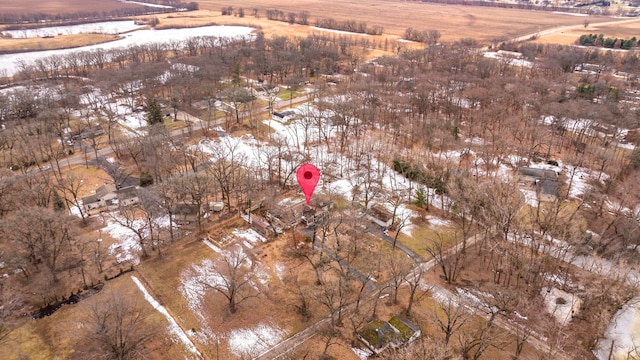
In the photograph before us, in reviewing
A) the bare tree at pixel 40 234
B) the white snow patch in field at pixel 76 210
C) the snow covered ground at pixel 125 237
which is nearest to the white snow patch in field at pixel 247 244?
the snow covered ground at pixel 125 237

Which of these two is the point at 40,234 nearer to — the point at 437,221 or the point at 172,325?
the point at 172,325

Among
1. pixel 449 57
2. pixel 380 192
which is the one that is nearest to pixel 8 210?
pixel 380 192

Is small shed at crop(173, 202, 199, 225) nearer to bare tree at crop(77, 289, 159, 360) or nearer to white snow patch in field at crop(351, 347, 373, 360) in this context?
bare tree at crop(77, 289, 159, 360)

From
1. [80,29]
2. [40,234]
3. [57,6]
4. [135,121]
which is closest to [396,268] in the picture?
[40,234]

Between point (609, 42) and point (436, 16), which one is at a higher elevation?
point (436, 16)

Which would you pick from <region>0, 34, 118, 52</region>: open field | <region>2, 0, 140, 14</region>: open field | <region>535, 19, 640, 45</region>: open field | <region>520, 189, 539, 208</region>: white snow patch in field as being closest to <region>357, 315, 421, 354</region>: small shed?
<region>520, 189, 539, 208</region>: white snow patch in field

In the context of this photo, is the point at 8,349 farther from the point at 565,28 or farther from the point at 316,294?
the point at 565,28
